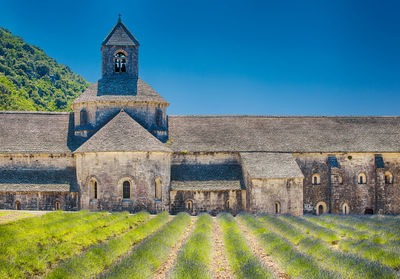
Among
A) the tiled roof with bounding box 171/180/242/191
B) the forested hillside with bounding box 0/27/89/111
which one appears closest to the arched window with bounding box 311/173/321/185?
the tiled roof with bounding box 171/180/242/191

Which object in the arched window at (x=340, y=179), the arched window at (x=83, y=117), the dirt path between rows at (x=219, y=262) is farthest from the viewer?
the arched window at (x=340, y=179)

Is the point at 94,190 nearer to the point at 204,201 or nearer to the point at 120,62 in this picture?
the point at 204,201

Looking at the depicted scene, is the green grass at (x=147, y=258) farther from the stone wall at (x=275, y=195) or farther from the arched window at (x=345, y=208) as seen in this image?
the arched window at (x=345, y=208)

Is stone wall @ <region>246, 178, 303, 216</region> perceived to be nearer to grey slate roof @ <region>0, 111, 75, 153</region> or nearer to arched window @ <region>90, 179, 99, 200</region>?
arched window @ <region>90, 179, 99, 200</region>

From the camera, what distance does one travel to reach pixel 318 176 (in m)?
39.7

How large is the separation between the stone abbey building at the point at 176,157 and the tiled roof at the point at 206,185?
83 millimetres

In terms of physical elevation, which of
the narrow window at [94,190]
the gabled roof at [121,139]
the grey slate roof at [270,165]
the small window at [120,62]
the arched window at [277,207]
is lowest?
the arched window at [277,207]

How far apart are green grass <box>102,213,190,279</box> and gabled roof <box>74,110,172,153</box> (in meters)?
12.7

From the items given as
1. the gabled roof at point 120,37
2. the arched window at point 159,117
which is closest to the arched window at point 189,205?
the arched window at point 159,117

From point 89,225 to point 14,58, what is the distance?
82.0 m

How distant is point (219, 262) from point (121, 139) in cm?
1979

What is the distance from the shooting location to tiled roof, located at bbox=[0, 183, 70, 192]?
34.0 meters

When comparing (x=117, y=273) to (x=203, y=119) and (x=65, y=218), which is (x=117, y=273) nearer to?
(x=65, y=218)

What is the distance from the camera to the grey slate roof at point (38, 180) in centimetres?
3431
